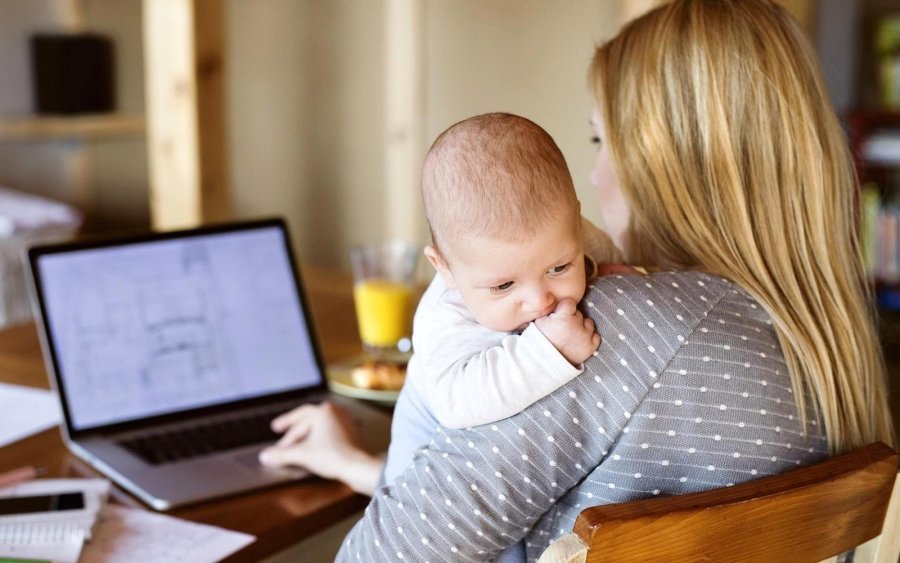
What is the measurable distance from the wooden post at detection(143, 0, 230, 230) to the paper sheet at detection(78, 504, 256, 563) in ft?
4.73

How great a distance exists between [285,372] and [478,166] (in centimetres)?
76

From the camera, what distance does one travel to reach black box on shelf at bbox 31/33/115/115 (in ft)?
12.6

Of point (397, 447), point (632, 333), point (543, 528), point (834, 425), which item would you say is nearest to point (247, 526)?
point (397, 447)

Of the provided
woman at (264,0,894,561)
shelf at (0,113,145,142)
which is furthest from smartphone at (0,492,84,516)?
shelf at (0,113,145,142)

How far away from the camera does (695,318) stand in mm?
867

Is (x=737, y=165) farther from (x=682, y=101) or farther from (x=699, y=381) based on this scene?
(x=699, y=381)

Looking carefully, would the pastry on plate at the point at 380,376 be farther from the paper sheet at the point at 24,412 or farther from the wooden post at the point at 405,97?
the wooden post at the point at 405,97

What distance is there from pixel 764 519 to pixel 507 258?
0.94 ft

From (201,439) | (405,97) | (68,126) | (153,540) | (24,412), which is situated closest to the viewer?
(153,540)

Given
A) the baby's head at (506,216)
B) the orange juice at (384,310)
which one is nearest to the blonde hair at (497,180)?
the baby's head at (506,216)

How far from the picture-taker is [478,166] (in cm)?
82

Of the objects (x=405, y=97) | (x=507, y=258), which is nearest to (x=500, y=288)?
(x=507, y=258)

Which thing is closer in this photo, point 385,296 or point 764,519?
point 764,519

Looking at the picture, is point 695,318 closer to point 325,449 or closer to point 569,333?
point 569,333
